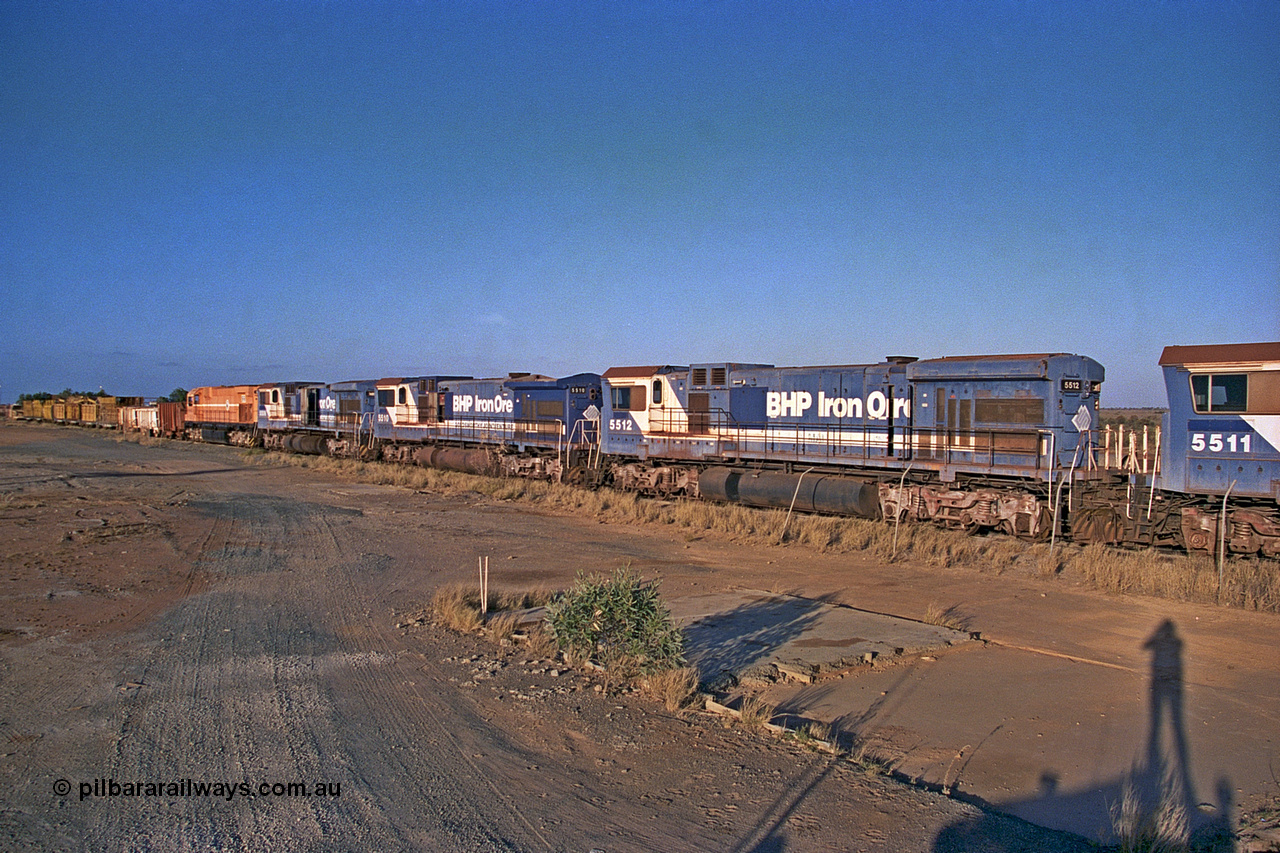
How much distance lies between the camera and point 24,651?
8.66m

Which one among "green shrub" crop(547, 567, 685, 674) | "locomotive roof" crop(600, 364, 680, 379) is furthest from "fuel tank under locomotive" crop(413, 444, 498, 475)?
"green shrub" crop(547, 567, 685, 674)

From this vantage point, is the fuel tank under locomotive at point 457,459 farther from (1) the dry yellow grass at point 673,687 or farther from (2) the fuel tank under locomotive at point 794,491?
A: (1) the dry yellow grass at point 673,687

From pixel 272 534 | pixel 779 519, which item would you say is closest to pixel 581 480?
pixel 779 519

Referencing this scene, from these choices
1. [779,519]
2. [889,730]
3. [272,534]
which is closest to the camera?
[889,730]

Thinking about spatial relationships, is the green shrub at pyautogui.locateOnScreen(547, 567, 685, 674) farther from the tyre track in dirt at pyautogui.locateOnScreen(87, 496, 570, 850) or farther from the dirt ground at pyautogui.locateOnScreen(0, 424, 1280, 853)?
the tyre track in dirt at pyautogui.locateOnScreen(87, 496, 570, 850)

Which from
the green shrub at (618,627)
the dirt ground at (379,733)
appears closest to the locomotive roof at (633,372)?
the dirt ground at (379,733)

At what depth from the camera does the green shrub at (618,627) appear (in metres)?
8.05

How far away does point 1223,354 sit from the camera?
14.1 metres

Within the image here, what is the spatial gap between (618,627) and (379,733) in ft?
9.00

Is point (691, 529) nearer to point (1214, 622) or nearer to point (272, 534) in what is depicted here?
point (272, 534)

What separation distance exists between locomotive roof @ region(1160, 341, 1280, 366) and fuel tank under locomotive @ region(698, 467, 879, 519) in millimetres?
6500

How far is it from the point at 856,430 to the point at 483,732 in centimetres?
1489

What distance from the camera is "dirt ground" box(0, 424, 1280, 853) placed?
498cm

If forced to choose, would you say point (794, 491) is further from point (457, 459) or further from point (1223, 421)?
point (457, 459)
